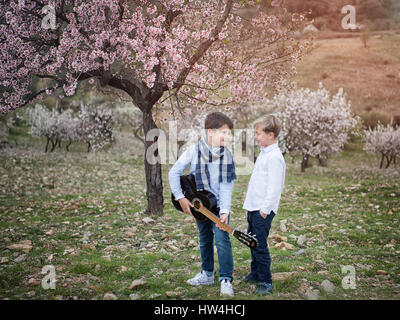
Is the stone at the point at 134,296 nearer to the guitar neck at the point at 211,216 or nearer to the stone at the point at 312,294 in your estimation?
the guitar neck at the point at 211,216

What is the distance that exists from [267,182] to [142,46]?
189 inches

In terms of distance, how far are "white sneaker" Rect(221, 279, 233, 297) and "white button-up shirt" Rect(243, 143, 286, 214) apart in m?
1.14

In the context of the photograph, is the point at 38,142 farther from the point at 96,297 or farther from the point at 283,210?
the point at 96,297

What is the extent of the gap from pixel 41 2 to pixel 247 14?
18.9 feet

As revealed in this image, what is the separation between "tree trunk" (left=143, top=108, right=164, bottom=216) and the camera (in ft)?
32.3

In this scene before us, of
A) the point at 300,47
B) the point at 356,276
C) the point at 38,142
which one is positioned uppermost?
the point at 300,47

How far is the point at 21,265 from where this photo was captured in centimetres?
645

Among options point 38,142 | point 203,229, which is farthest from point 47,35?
point 38,142

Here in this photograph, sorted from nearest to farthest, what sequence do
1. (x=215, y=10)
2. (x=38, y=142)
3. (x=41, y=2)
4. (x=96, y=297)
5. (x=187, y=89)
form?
(x=96, y=297), (x=41, y=2), (x=215, y=10), (x=187, y=89), (x=38, y=142)

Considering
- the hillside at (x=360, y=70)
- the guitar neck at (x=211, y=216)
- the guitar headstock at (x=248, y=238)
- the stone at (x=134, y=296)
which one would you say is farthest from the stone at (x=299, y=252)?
the hillside at (x=360, y=70)

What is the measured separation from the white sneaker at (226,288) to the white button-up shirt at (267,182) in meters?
1.14

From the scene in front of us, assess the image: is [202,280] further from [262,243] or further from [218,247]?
[262,243]

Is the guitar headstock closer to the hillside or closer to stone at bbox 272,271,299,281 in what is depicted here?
stone at bbox 272,271,299,281

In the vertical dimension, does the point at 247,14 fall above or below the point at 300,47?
above
